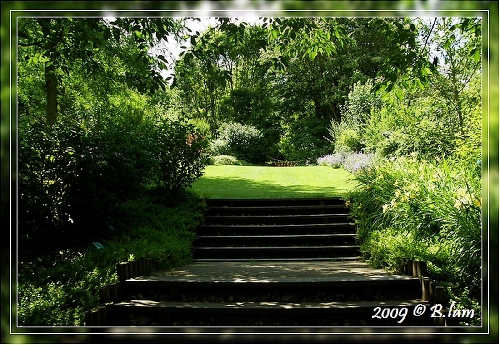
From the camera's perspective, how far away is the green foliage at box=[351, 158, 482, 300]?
4828 mm

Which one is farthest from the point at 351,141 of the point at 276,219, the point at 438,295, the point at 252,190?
→ the point at 438,295

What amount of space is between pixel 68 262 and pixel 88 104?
8451mm

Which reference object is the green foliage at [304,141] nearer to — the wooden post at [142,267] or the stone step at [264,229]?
the stone step at [264,229]

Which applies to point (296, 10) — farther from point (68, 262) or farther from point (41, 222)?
point (41, 222)

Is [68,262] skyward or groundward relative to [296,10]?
groundward

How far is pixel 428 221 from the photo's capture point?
6406mm

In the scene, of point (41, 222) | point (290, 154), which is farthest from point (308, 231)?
point (290, 154)

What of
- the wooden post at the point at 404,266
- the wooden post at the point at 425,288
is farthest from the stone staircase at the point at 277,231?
the wooden post at the point at 425,288

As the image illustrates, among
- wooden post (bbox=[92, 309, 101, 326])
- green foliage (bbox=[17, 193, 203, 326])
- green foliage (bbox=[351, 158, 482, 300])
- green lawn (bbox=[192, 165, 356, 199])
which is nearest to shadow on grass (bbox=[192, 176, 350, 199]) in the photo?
green lawn (bbox=[192, 165, 356, 199])

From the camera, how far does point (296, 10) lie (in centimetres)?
201

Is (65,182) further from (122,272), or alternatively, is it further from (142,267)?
(122,272)

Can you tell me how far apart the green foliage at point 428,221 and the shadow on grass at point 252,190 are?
1.46m

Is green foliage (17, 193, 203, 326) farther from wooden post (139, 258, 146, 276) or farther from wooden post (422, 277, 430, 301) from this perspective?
wooden post (422, 277, 430, 301)

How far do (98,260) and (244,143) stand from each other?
19.4m
